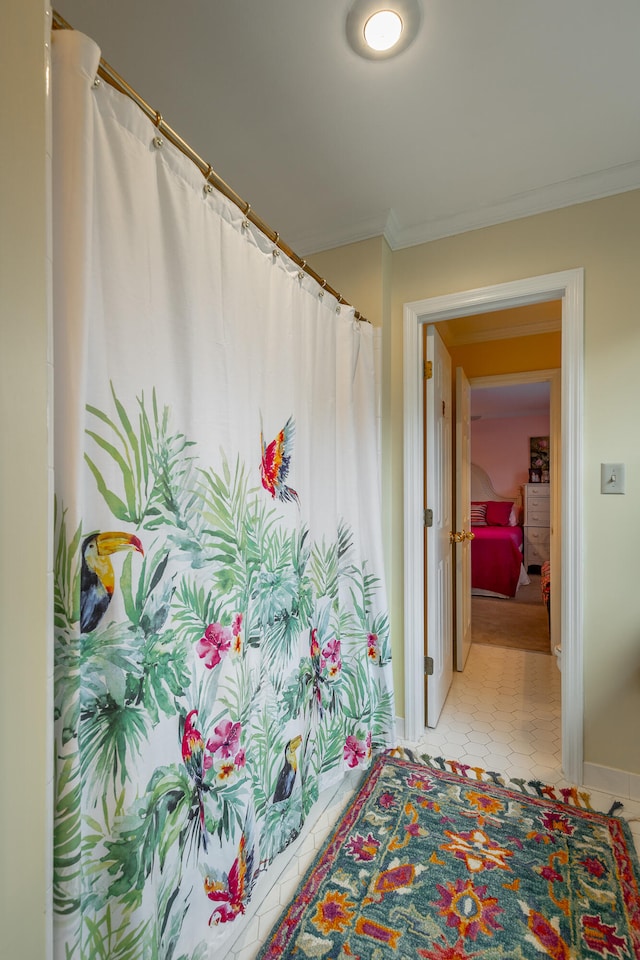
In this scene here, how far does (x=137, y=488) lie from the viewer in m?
0.84

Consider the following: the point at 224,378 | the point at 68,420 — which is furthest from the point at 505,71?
the point at 68,420

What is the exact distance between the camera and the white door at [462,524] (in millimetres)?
2853

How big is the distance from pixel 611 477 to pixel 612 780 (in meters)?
1.20

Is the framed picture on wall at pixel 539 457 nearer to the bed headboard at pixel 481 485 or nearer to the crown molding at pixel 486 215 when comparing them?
the bed headboard at pixel 481 485

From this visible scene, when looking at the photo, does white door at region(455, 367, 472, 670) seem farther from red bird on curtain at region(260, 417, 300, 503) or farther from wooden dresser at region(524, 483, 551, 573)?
wooden dresser at region(524, 483, 551, 573)

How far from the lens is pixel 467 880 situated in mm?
1297

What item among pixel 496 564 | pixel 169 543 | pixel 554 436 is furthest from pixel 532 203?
pixel 496 564

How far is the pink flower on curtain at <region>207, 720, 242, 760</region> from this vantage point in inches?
40.5

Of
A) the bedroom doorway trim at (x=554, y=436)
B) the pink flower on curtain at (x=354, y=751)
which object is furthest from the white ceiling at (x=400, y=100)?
the pink flower on curtain at (x=354, y=751)

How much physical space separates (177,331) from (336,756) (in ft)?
5.23

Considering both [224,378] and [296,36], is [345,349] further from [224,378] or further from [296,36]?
[296,36]

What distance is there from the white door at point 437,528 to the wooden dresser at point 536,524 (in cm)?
460

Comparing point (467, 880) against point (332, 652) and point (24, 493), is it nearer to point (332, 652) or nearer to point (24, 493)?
point (332, 652)

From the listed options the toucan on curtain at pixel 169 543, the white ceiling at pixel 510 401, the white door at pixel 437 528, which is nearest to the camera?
the toucan on curtain at pixel 169 543
